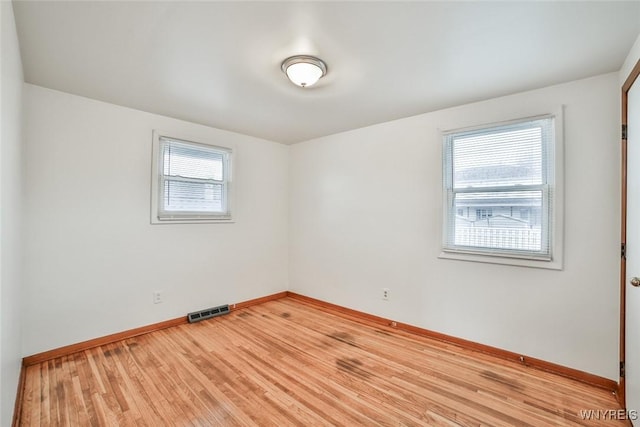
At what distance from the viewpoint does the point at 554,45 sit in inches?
75.1

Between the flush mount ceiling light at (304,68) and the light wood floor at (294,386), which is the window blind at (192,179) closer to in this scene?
the light wood floor at (294,386)

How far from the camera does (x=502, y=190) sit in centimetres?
271

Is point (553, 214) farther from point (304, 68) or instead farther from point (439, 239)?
point (304, 68)

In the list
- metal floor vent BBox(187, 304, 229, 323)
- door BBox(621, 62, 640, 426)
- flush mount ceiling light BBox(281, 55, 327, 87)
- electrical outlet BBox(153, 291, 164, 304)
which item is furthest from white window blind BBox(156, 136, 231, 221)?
door BBox(621, 62, 640, 426)

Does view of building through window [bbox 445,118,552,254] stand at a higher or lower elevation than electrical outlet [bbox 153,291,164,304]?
higher

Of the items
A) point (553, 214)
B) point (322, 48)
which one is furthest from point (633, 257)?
point (322, 48)

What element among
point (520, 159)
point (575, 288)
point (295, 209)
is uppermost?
point (520, 159)

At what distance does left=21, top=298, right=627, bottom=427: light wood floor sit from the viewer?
1.91m

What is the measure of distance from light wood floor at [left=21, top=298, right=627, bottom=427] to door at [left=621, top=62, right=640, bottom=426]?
1.03 ft

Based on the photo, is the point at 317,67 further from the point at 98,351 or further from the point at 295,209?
the point at 98,351

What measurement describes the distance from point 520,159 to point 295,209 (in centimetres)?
303

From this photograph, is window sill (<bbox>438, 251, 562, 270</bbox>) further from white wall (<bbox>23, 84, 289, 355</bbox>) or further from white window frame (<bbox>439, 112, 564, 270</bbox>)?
white wall (<bbox>23, 84, 289, 355</bbox>)

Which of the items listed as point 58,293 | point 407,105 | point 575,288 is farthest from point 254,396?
point 407,105

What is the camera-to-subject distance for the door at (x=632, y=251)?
1.78 metres
